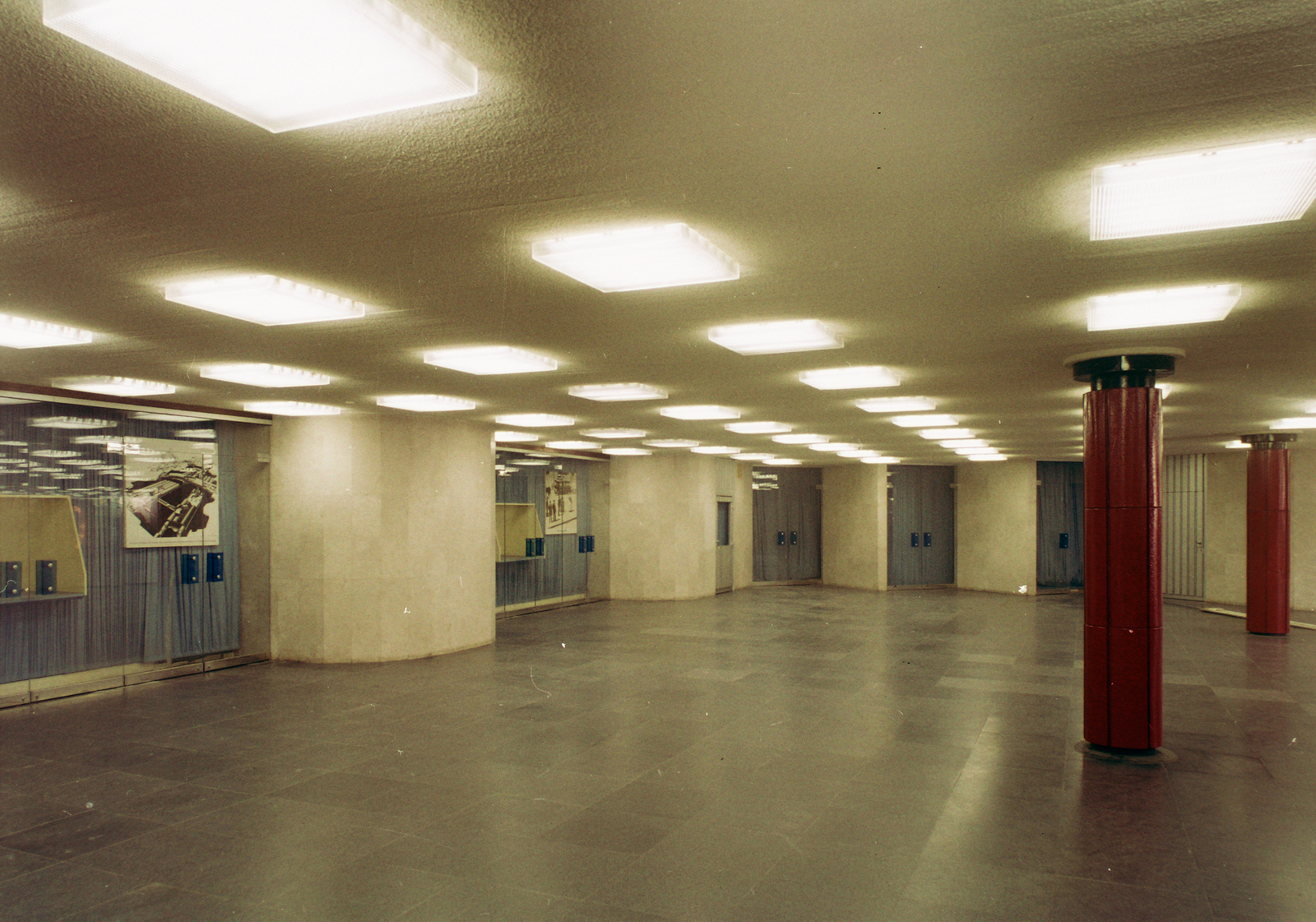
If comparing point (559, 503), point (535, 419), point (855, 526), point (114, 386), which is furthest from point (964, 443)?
point (114, 386)

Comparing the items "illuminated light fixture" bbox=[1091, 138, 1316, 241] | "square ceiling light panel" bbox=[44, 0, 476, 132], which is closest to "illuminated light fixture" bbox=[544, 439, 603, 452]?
"illuminated light fixture" bbox=[1091, 138, 1316, 241]

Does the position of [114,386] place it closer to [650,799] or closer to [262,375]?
[262,375]

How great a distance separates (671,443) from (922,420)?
21.7 feet

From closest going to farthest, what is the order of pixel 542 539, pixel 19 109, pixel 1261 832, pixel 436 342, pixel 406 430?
pixel 19 109
pixel 1261 832
pixel 436 342
pixel 406 430
pixel 542 539

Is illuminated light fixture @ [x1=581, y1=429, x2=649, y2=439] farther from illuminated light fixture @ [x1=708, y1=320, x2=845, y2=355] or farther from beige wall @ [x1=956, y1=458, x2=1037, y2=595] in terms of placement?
beige wall @ [x1=956, y1=458, x2=1037, y2=595]

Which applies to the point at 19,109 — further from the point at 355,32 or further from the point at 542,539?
the point at 542,539

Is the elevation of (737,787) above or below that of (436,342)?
below

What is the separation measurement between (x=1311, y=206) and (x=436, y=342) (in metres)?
6.60

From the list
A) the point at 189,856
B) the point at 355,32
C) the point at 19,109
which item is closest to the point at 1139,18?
the point at 355,32

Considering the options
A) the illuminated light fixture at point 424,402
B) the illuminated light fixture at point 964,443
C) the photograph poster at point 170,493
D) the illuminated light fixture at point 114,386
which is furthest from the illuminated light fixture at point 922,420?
the photograph poster at point 170,493

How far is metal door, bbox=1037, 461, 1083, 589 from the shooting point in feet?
96.2

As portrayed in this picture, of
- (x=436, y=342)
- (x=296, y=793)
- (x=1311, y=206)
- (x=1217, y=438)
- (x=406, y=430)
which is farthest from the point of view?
(x=1217, y=438)

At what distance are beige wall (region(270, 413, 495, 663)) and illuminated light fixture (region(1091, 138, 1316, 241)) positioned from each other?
11.9 m

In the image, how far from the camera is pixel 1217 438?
18.5 m
